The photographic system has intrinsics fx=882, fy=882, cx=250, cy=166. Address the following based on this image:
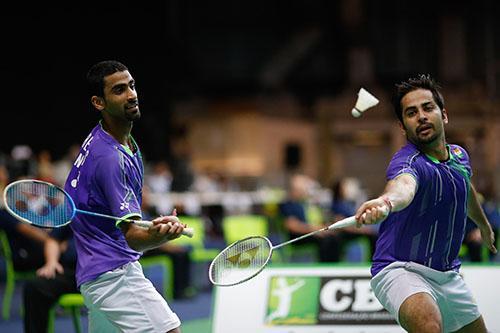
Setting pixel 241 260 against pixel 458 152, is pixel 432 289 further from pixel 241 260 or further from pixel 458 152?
pixel 241 260

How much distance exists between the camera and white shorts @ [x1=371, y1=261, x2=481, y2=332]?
144 inches

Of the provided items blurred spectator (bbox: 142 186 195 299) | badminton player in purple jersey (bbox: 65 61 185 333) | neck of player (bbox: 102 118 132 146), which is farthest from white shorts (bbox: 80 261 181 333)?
blurred spectator (bbox: 142 186 195 299)

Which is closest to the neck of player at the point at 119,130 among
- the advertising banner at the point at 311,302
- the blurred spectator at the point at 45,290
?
the blurred spectator at the point at 45,290

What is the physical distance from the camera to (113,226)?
11.5 ft

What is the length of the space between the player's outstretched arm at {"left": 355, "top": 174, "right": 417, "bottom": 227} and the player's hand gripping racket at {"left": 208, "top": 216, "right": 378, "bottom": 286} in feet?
1.08

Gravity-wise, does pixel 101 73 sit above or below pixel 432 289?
above

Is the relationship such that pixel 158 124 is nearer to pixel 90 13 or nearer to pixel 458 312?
pixel 90 13

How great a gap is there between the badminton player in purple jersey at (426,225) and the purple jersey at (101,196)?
107cm

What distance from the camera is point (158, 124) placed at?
20.7 meters

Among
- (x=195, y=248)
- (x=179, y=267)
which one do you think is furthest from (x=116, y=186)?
(x=195, y=248)

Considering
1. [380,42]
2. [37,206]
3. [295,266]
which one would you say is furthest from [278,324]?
[380,42]

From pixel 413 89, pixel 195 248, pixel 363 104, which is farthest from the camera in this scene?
pixel 195 248

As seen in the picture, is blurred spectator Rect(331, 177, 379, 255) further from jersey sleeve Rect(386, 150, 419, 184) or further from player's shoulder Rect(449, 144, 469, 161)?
jersey sleeve Rect(386, 150, 419, 184)

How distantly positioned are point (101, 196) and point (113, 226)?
0.46 ft
